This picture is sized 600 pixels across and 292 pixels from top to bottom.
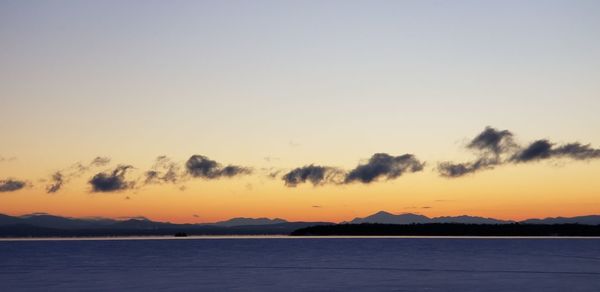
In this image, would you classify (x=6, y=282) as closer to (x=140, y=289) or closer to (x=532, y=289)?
(x=140, y=289)

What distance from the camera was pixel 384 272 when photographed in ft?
260

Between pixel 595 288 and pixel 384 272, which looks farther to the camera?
pixel 384 272

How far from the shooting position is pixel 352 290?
56750 millimetres

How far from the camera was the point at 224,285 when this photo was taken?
61.3 metres

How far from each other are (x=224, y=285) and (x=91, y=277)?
57.2 feet

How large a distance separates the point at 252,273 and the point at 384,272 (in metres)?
13.5

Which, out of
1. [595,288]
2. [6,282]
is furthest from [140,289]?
[595,288]

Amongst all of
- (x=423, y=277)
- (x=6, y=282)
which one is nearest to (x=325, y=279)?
(x=423, y=277)

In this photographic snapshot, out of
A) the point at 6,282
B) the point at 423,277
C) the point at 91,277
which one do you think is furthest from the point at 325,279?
the point at 6,282

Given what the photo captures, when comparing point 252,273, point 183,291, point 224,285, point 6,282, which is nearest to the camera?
point 183,291

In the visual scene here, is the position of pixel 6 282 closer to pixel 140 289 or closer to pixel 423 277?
pixel 140 289

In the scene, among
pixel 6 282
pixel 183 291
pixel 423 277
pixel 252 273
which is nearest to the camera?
pixel 183 291

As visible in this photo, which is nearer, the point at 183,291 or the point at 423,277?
the point at 183,291

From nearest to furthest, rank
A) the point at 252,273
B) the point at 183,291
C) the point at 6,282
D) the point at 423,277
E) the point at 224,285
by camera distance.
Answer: the point at 183,291, the point at 224,285, the point at 6,282, the point at 423,277, the point at 252,273
